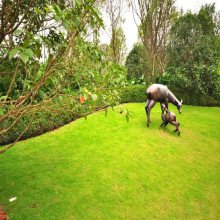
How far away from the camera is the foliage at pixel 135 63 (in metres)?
31.2

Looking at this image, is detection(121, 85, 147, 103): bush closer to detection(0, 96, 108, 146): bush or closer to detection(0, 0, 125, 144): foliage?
detection(0, 96, 108, 146): bush

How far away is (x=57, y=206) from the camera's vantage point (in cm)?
616

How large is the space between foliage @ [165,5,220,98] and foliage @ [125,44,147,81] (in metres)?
11.6

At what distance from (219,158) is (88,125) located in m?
6.40

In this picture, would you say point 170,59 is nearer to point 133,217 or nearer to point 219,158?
point 219,158

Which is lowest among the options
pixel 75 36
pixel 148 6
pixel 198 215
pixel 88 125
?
pixel 198 215

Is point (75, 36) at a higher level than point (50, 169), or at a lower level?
higher

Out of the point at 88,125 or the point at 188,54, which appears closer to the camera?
the point at 88,125

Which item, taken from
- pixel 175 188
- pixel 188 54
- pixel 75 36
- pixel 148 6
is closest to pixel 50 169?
pixel 175 188

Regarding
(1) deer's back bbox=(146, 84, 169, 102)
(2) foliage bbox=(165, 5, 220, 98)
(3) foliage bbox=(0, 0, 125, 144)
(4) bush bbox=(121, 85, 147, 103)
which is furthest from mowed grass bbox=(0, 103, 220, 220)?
(2) foliage bbox=(165, 5, 220, 98)

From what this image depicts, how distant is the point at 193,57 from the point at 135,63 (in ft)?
50.1

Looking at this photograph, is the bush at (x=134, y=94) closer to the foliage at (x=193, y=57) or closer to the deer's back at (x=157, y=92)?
the foliage at (x=193, y=57)

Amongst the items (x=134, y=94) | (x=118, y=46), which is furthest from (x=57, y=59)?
(x=118, y=46)

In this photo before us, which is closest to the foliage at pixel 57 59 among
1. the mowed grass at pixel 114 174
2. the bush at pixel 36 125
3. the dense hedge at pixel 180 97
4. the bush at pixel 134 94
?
the mowed grass at pixel 114 174
